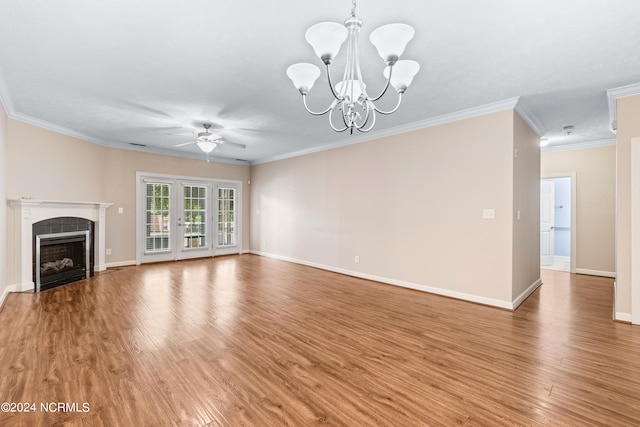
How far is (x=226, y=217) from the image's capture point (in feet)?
27.0

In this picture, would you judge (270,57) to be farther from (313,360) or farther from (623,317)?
(623,317)

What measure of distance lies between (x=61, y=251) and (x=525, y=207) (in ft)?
24.6

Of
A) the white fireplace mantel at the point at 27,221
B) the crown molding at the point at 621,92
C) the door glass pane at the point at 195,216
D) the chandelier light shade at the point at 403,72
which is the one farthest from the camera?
the door glass pane at the point at 195,216

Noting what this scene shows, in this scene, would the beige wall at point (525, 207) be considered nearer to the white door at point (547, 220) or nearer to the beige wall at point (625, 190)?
the beige wall at point (625, 190)

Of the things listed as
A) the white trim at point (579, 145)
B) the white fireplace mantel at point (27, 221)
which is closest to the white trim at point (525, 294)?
the white trim at point (579, 145)

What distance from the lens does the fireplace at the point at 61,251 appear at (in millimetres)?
4617

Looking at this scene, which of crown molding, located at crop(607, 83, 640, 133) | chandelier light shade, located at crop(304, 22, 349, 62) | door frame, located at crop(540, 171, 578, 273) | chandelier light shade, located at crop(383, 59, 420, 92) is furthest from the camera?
door frame, located at crop(540, 171, 578, 273)

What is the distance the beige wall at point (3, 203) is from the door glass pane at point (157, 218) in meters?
2.65

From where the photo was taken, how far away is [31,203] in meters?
4.48

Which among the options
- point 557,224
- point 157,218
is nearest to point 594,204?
point 557,224

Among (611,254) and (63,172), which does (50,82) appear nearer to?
(63,172)

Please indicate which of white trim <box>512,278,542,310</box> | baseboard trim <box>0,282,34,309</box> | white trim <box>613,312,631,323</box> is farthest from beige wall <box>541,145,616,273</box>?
baseboard trim <box>0,282,34,309</box>

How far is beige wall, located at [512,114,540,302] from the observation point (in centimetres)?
390

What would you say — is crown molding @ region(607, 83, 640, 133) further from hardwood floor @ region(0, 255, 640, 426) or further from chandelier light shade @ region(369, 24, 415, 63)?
chandelier light shade @ region(369, 24, 415, 63)
